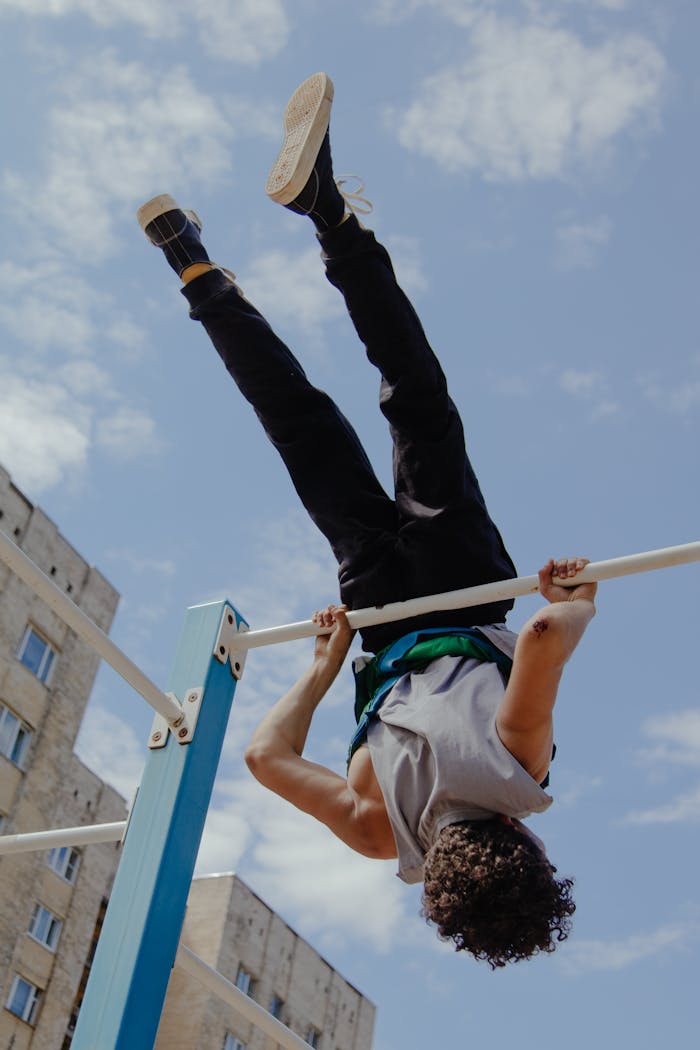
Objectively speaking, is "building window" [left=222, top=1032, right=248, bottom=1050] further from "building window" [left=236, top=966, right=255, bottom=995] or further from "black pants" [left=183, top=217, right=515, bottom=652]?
"black pants" [left=183, top=217, right=515, bottom=652]

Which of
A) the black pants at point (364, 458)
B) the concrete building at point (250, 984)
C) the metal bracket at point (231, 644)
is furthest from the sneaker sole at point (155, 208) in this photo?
the concrete building at point (250, 984)

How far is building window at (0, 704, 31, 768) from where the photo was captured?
16.0 meters

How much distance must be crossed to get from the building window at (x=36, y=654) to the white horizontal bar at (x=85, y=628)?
47.0 ft

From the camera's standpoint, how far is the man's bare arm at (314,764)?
2982 millimetres

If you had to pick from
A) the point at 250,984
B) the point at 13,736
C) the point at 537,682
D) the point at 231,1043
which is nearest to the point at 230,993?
the point at 537,682

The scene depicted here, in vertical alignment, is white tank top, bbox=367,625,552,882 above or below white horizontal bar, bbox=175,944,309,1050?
above

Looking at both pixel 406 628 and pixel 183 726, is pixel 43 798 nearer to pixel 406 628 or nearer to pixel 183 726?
pixel 406 628

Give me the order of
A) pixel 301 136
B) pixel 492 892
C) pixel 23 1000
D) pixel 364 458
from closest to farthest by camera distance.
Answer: pixel 492 892 → pixel 301 136 → pixel 364 458 → pixel 23 1000

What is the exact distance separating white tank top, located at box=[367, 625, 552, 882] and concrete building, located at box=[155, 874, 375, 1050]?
16.3 m

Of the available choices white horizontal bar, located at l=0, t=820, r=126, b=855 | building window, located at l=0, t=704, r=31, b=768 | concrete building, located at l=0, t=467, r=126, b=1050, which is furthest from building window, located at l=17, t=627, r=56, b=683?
white horizontal bar, located at l=0, t=820, r=126, b=855

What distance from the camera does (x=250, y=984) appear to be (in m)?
19.4

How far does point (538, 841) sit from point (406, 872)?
1.04ft

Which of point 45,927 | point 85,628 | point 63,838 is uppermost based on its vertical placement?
point 45,927

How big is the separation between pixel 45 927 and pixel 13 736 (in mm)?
2566
